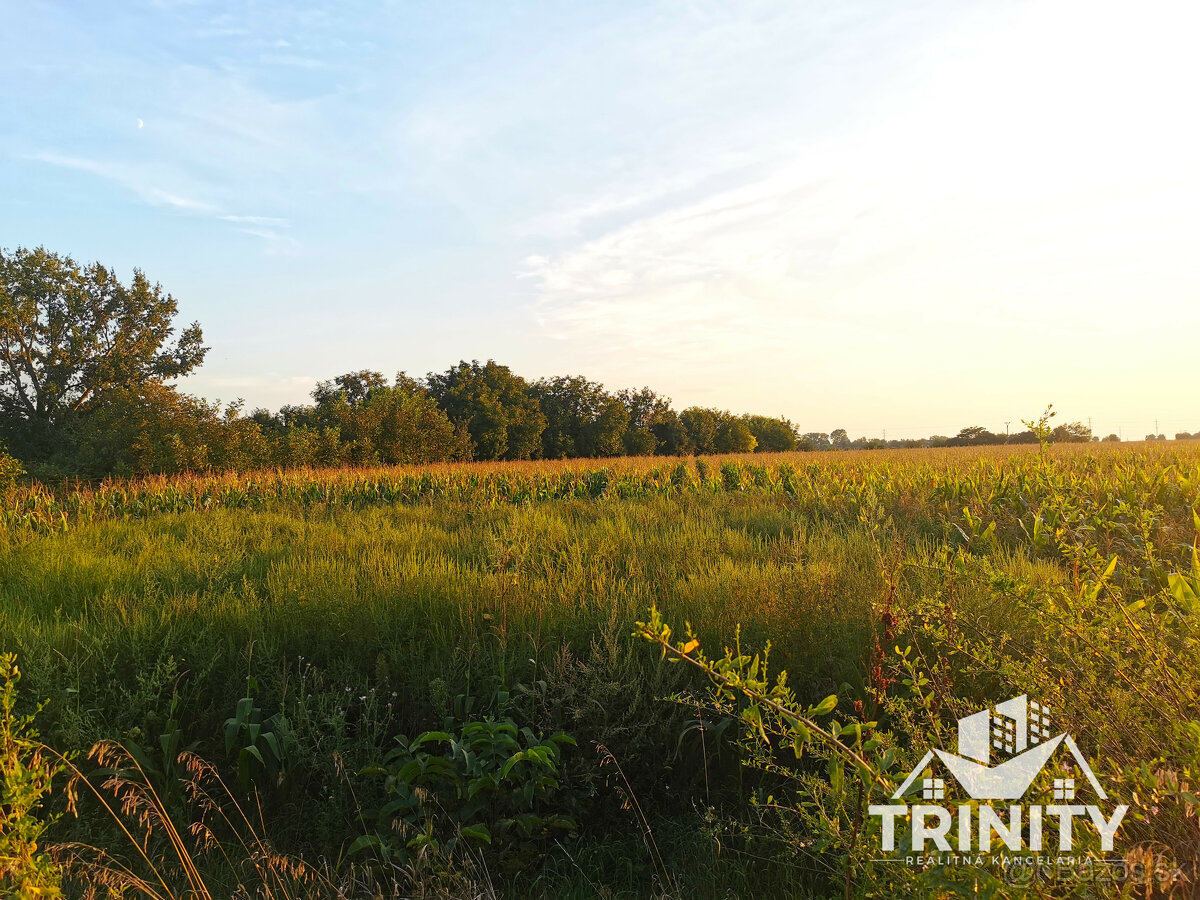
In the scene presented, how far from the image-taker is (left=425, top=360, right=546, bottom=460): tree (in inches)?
1535

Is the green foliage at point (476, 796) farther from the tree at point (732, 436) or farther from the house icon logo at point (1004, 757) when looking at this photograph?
the tree at point (732, 436)

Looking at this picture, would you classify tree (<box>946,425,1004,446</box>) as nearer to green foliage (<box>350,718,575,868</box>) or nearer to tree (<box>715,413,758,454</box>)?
tree (<box>715,413,758,454</box>)

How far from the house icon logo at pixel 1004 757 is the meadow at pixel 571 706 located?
0.34 feet

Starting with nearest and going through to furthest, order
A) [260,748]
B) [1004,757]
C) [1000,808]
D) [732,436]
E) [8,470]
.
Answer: [1000,808] → [1004,757] → [260,748] → [8,470] → [732,436]

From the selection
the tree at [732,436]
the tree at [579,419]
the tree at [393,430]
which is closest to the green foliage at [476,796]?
the tree at [393,430]

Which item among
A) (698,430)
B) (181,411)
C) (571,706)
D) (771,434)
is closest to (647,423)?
(698,430)

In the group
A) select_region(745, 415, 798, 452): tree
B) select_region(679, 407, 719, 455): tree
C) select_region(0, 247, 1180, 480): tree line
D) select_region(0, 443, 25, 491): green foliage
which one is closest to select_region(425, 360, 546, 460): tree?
select_region(0, 247, 1180, 480): tree line

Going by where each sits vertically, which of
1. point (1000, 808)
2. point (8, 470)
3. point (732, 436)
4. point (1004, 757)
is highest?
point (732, 436)

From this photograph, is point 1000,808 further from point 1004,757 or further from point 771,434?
point 771,434

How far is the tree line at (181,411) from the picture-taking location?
2459 cm

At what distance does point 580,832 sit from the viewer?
3541mm

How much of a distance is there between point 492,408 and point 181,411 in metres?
17.3

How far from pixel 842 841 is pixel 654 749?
2037 mm

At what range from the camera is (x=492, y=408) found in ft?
128
